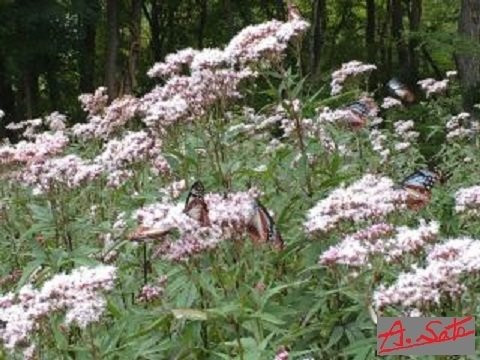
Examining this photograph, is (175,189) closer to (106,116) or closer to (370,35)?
(106,116)

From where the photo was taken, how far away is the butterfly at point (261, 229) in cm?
429

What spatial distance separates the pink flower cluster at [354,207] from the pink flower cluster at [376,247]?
11.7 inches

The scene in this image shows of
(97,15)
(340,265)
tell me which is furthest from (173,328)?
(97,15)

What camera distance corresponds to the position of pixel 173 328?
414cm

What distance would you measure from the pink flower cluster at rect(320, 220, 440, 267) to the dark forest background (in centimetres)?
1165

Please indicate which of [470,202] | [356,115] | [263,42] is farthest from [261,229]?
[356,115]

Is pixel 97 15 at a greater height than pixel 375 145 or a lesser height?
greater

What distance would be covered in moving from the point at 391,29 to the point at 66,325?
27648mm

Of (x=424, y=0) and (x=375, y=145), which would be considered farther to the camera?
(x=424, y=0)

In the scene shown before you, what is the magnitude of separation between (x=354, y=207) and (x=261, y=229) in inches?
21.9

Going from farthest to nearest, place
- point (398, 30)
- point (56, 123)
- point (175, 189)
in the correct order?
point (398, 30), point (56, 123), point (175, 189)

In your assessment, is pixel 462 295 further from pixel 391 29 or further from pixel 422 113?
pixel 391 29

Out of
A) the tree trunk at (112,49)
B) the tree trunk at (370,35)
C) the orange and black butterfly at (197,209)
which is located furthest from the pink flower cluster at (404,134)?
the tree trunk at (370,35)

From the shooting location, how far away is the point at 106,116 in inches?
334
